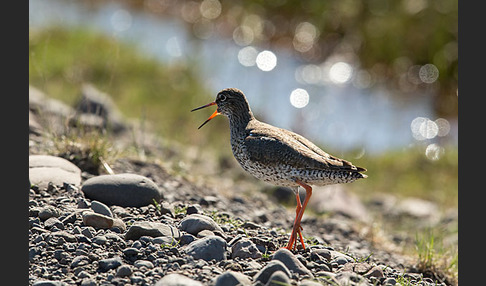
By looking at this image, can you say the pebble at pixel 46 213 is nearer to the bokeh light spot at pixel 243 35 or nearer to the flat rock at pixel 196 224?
the flat rock at pixel 196 224

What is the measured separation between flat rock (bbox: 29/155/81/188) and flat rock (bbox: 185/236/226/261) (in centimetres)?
213

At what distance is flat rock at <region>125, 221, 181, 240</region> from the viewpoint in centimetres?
564

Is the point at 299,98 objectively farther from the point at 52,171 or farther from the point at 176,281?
the point at 176,281

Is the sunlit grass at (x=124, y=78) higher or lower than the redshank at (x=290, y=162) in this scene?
higher

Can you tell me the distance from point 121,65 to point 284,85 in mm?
4069

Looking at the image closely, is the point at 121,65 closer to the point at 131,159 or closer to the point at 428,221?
the point at 131,159

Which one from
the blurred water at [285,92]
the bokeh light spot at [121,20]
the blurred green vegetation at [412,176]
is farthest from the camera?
the bokeh light spot at [121,20]

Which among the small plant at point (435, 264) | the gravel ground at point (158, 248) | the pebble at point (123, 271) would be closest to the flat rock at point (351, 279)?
the gravel ground at point (158, 248)

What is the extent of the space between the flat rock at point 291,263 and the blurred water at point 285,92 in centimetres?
659

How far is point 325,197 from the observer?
9883mm

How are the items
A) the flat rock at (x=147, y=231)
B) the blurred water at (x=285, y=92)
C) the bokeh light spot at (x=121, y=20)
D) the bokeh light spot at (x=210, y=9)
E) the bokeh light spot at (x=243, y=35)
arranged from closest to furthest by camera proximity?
the flat rock at (x=147, y=231) → the blurred water at (x=285, y=92) → the bokeh light spot at (x=243, y=35) → the bokeh light spot at (x=121, y=20) → the bokeh light spot at (x=210, y=9)

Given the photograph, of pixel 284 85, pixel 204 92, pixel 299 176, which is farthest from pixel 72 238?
pixel 284 85

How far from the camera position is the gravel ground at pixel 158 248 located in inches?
197

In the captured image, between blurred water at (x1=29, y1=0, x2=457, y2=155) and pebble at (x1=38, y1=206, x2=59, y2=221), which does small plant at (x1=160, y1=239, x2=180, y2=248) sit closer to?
pebble at (x1=38, y1=206, x2=59, y2=221)
